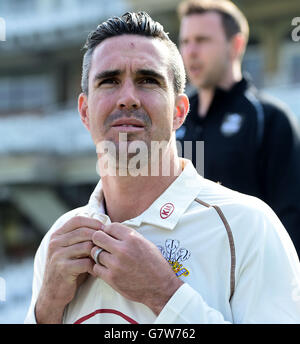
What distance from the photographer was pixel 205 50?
12.2 ft

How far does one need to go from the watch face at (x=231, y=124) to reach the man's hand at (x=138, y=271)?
1.81m

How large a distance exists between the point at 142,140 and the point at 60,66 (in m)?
18.3

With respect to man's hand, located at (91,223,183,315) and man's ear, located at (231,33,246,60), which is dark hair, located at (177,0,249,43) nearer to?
man's ear, located at (231,33,246,60)

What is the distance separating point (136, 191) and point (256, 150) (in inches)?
58.1

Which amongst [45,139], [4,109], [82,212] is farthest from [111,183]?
[4,109]

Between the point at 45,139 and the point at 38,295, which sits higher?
the point at 38,295

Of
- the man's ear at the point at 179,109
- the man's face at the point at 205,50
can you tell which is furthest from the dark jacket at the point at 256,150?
the man's ear at the point at 179,109

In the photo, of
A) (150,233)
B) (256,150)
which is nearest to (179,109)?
(150,233)

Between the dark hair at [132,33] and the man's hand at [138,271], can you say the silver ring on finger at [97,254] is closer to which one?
the man's hand at [138,271]

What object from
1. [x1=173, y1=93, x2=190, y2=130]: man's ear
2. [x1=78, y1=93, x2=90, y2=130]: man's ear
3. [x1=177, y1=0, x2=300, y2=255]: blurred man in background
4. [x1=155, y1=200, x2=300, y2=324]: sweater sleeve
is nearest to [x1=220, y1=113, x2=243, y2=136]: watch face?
[x1=177, y1=0, x2=300, y2=255]: blurred man in background

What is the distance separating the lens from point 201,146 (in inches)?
134

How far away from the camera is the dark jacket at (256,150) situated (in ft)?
10.8

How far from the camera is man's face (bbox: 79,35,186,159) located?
2008 millimetres
